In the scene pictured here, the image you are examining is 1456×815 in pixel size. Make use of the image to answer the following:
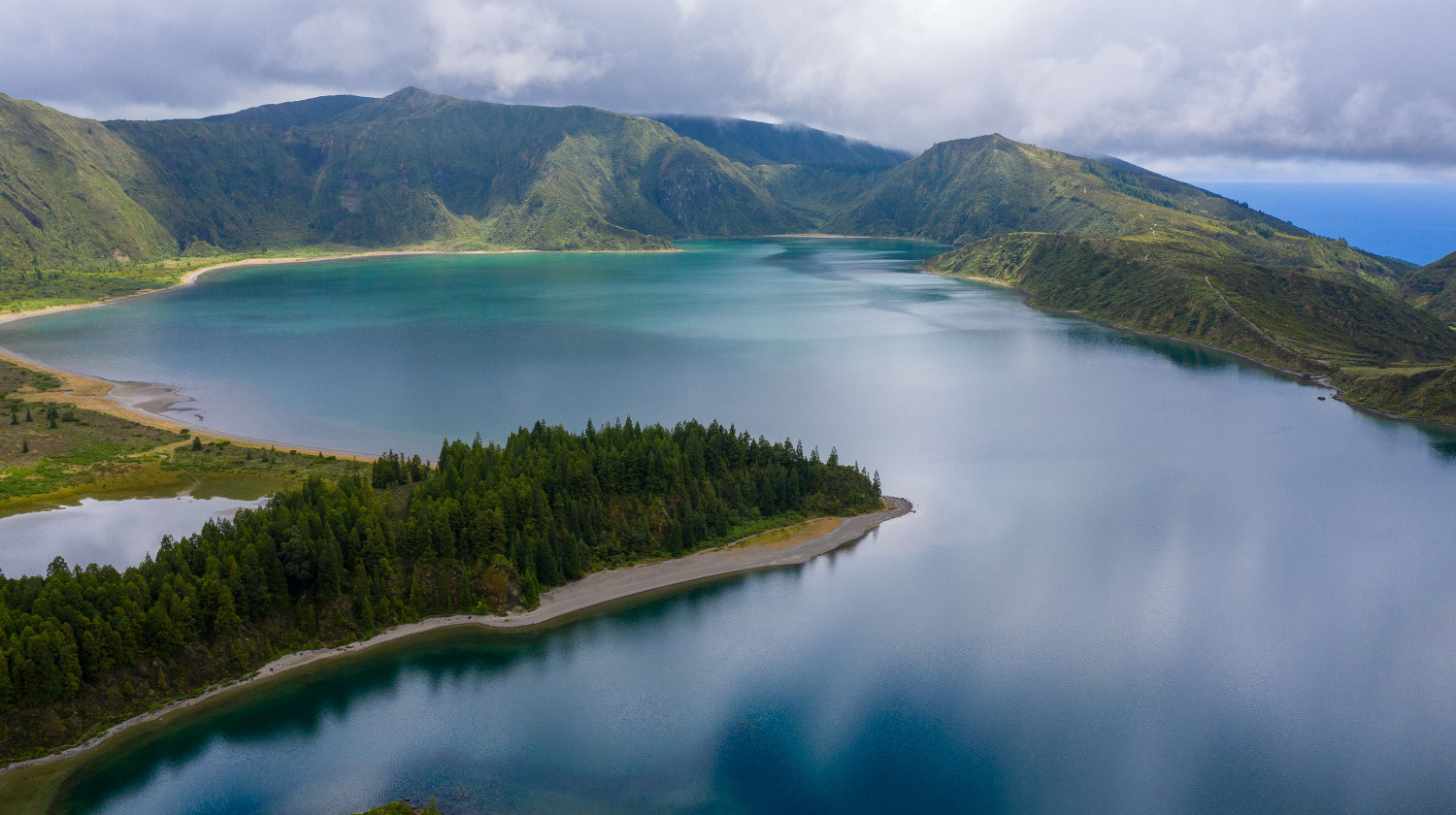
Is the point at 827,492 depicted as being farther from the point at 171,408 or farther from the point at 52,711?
the point at 171,408

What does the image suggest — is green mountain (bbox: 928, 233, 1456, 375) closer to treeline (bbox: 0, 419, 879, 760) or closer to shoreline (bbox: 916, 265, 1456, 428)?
shoreline (bbox: 916, 265, 1456, 428)

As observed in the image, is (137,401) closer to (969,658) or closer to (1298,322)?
(969,658)

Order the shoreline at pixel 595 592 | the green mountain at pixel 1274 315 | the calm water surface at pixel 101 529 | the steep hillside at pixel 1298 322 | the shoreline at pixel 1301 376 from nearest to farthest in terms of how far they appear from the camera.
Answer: the shoreline at pixel 595 592 < the calm water surface at pixel 101 529 < the shoreline at pixel 1301 376 < the steep hillside at pixel 1298 322 < the green mountain at pixel 1274 315

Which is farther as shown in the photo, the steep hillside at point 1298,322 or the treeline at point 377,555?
A: the steep hillside at point 1298,322

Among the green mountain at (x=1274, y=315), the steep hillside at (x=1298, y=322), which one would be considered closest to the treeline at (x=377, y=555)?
the steep hillside at (x=1298, y=322)

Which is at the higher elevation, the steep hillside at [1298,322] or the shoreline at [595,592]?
the steep hillside at [1298,322]

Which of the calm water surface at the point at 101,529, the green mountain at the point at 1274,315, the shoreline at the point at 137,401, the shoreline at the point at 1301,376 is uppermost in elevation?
the green mountain at the point at 1274,315

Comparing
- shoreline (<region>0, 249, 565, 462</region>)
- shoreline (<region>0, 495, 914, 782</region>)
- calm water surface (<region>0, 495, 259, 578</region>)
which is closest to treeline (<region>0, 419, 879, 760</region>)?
shoreline (<region>0, 495, 914, 782</region>)

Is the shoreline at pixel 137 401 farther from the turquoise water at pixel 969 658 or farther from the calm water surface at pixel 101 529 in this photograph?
the calm water surface at pixel 101 529
